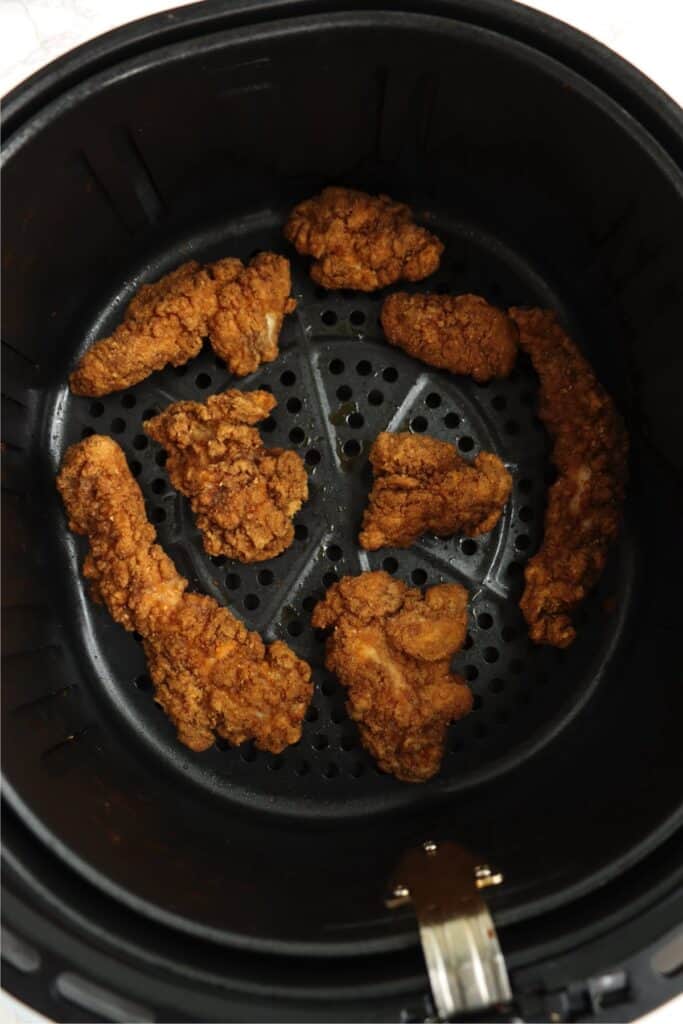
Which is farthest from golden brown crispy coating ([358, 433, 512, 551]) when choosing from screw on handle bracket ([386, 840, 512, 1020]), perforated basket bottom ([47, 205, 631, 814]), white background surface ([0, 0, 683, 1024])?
white background surface ([0, 0, 683, 1024])

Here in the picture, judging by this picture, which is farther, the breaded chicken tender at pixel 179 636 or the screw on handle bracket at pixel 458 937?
the breaded chicken tender at pixel 179 636

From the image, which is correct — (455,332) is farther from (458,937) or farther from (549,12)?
(458,937)

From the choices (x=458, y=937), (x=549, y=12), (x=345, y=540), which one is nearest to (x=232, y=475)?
(x=345, y=540)

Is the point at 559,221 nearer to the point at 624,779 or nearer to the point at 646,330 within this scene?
the point at 646,330

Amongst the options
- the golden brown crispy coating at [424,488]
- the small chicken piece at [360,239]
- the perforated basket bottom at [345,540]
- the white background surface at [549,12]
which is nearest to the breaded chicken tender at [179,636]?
the perforated basket bottom at [345,540]

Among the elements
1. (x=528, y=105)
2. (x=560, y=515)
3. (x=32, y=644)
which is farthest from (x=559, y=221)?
(x=32, y=644)

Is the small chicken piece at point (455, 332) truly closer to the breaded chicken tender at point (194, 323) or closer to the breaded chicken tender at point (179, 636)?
the breaded chicken tender at point (194, 323)
